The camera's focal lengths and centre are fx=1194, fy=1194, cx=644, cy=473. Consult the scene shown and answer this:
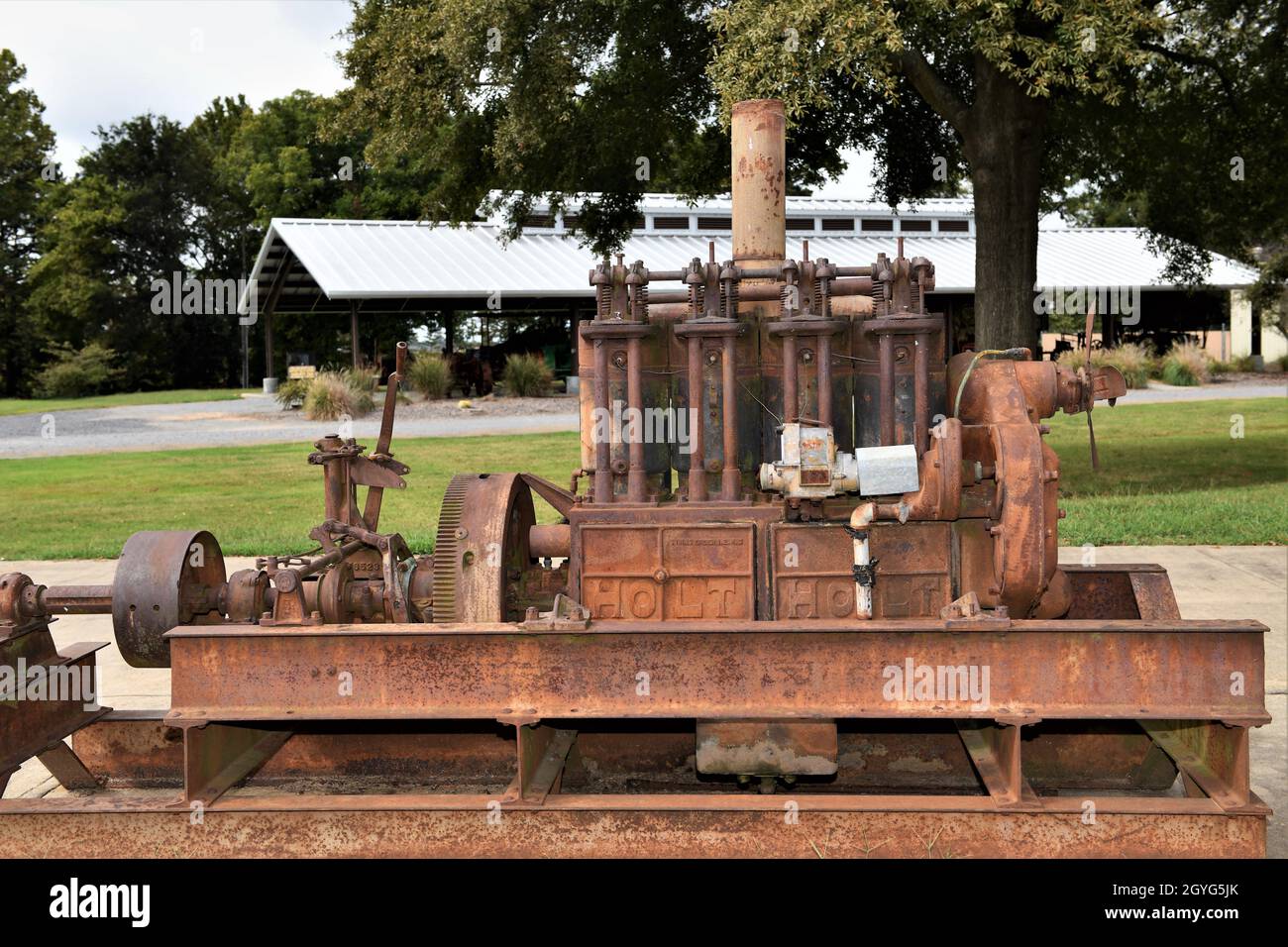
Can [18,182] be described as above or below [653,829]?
above

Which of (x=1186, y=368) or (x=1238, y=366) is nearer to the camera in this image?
(x=1186, y=368)

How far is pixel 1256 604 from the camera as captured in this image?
8828 millimetres

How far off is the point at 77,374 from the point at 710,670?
48.8m

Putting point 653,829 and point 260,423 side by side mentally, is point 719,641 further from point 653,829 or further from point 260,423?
point 260,423

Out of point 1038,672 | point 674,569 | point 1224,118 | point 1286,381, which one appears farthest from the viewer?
point 1286,381

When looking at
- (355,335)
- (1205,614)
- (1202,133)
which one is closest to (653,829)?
Result: (1205,614)

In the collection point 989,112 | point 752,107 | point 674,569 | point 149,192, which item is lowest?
point 674,569

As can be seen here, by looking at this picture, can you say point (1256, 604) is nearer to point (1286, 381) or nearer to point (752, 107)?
point (752, 107)

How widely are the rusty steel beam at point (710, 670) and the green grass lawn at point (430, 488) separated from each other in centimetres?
702

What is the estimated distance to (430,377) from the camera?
3144cm

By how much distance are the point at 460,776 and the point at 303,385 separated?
84.3 ft

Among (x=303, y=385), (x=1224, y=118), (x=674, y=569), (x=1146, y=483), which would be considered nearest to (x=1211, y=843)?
(x=674, y=569)

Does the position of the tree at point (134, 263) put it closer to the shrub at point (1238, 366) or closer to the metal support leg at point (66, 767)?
the shrub at point (1238, 366)

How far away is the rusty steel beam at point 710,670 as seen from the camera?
4223 millimetres
